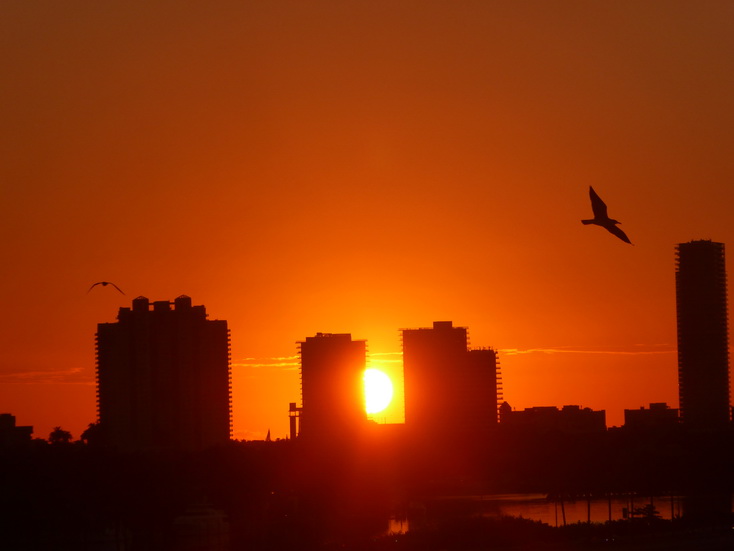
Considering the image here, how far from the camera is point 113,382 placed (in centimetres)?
14175

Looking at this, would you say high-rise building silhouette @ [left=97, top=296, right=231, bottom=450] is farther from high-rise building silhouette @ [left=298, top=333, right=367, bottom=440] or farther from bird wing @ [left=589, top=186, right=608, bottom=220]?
bird wing @ [left=589, top=186, right=608, bottom=220]

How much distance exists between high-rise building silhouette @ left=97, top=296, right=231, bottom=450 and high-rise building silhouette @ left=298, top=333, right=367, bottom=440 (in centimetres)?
3287

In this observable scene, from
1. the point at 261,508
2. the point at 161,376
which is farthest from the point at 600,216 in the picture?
the point at 161,376

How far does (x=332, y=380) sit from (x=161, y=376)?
4772 cm

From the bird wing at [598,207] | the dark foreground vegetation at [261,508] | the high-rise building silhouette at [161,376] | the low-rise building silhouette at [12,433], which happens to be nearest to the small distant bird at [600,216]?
the bird wing at [598,207]

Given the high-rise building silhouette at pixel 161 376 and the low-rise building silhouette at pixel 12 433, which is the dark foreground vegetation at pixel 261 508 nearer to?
the low-rise building silhouette at pixel 12 433

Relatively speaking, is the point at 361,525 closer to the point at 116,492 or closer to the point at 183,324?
the point at 116,492

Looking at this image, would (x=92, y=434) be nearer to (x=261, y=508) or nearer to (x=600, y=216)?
(x=261, y=508)

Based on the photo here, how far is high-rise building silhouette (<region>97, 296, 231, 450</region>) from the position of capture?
5453 inches

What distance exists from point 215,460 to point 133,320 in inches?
2028

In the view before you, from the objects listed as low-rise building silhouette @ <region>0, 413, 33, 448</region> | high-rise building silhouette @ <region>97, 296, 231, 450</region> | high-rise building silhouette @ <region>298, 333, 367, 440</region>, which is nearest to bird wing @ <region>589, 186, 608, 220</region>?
low-rise building silhouette @ <region>0, 413, 33, 448</region>

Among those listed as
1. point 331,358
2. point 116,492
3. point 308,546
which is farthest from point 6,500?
point 331,358

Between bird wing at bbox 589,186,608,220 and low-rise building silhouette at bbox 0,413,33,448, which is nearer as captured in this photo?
bird wing at bbox 589,186,608,220

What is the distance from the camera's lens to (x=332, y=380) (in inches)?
7382
